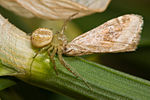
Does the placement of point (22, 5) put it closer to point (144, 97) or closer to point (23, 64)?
point (23, 64)

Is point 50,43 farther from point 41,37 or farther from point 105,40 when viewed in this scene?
point 105,40

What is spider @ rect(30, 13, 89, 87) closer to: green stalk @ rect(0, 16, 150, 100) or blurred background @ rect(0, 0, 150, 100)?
green stalk @ rect(0, 16, 150, 100)

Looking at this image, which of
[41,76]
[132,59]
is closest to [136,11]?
[132,59]

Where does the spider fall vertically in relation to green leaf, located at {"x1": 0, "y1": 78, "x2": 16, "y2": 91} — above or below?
above

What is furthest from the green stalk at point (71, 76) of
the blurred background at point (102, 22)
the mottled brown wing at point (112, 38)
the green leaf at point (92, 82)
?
the blurred background at point (102, 22)

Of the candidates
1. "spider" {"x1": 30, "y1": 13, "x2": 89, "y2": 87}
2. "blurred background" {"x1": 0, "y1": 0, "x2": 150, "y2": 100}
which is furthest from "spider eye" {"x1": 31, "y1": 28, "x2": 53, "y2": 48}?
"blurred background" {"x1": 0, "y1": 0, "x2": 150, "y2": 100}

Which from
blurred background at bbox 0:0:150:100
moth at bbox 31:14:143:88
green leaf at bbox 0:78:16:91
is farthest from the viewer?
blurred background at bbox 0:0:150:100

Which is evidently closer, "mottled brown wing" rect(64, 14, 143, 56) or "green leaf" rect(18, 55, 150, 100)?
"green leaf" rect(18, 55, 150, 100)
